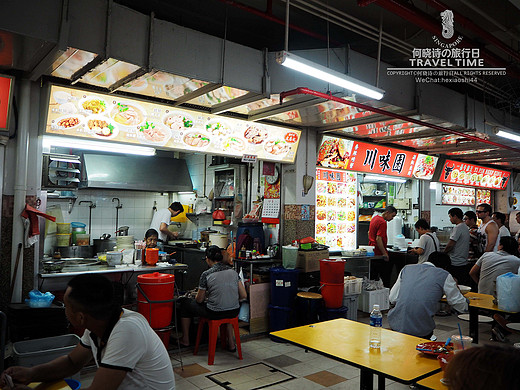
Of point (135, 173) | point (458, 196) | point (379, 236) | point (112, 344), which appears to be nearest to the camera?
→ point (112, 344)

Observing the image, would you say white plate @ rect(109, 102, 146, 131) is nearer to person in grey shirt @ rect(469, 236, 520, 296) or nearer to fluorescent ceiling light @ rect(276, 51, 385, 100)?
fluorescent ceiling light @ rect(276, 51, 385, 100)

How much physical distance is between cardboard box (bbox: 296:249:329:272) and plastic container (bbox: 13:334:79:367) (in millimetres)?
3723

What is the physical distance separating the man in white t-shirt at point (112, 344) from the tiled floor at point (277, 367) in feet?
7.90

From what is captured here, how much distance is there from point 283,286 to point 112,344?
169 inches

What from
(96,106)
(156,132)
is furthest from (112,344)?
(156,132)

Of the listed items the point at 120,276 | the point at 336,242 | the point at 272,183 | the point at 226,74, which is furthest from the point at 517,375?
the point at 336,242

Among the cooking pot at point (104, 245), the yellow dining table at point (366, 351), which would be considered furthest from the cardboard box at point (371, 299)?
the cooking pot at point (104, 245)

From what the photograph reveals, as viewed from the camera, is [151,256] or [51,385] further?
[151,256]

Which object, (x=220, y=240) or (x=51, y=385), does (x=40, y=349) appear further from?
(x=220, y=240)

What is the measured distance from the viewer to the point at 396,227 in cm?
1030

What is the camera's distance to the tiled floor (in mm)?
4480

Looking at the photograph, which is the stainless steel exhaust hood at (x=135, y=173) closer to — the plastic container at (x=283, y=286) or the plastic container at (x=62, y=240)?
the plastic container at (x=62, y=240)

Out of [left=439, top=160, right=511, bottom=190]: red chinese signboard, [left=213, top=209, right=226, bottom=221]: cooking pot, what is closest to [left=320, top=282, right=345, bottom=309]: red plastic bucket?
[left=213, top=209, right=226, bottom=221]: cooking pot

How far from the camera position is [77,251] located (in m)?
7.89
